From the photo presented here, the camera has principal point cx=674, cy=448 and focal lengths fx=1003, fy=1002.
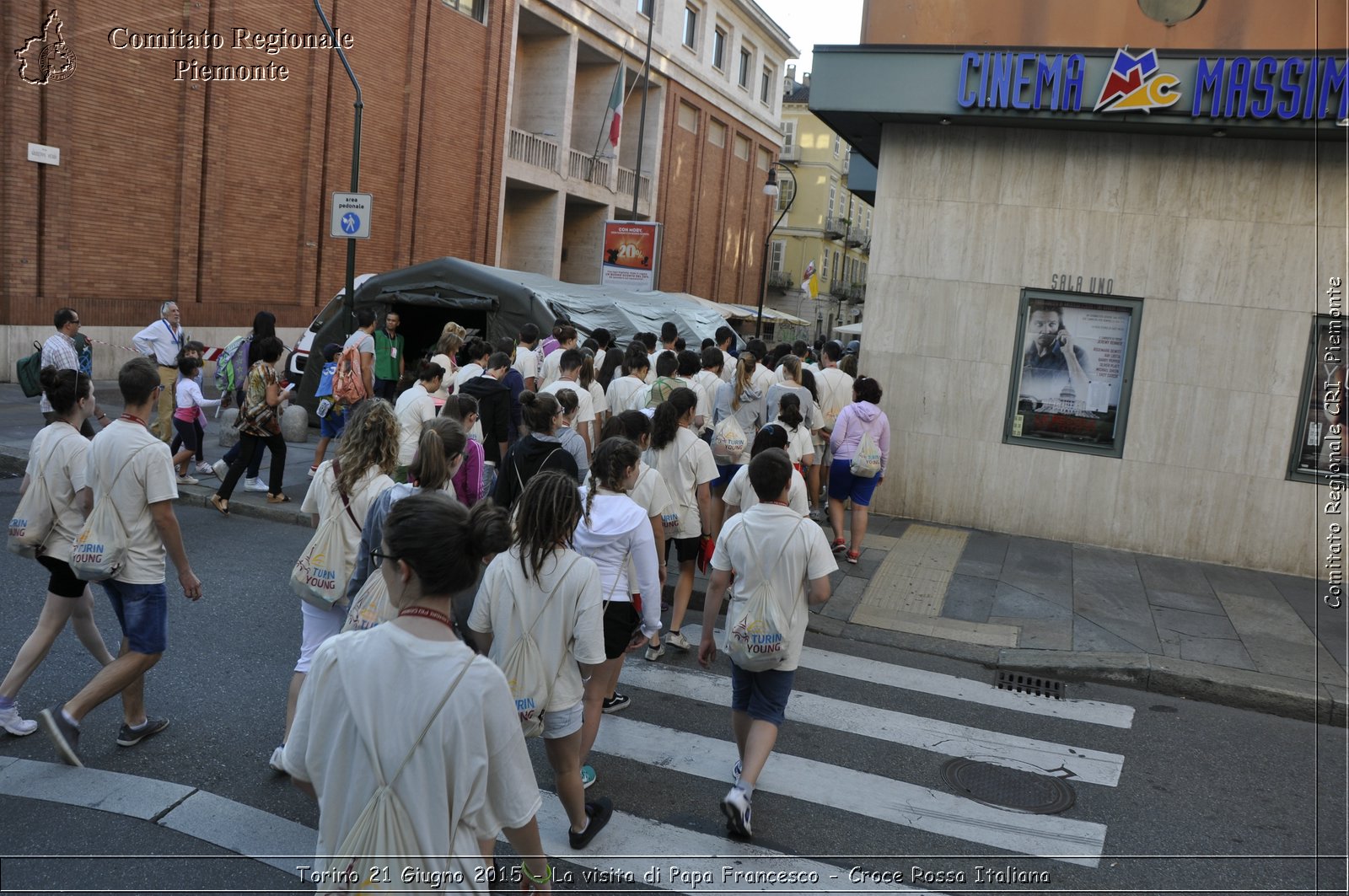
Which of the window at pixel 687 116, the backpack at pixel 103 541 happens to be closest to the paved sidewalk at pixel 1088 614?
the backpack at pixel 103 541

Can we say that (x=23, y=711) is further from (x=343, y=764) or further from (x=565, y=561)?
(x=343, y=764)

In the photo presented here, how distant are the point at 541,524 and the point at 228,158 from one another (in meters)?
19.7

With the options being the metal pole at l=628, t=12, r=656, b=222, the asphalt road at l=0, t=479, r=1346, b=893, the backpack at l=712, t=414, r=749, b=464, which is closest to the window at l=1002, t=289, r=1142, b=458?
the backpack at l=712, t=414, r=749, b=464

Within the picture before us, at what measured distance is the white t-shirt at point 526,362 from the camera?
36.8 feet

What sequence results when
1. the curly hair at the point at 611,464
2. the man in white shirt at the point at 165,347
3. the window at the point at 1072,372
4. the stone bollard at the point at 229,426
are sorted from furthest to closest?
the man in white shirt at the point at 165,347, the stone bollard at the point at 229,426, the window at the point at 1072,372, the curly hair at the point at 611,464

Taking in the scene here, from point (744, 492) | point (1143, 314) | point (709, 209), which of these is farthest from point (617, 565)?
point (709, 209)

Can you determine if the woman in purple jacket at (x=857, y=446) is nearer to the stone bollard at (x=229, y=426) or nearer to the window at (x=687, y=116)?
the stone bollard at (x=229, y=426)

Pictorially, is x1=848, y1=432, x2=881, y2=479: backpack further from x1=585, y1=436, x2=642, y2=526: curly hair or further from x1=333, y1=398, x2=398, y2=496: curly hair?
x1=333, y1=398, x2=398, y2=496: curly hair

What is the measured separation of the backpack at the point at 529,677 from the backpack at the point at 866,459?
5.62 meters

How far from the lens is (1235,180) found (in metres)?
10.0

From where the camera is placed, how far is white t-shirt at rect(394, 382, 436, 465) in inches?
308

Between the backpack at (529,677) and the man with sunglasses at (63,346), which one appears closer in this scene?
the backpack at (529,677)

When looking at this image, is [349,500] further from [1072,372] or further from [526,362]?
[1072,372]

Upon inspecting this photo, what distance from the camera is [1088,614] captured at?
27.3 feet
